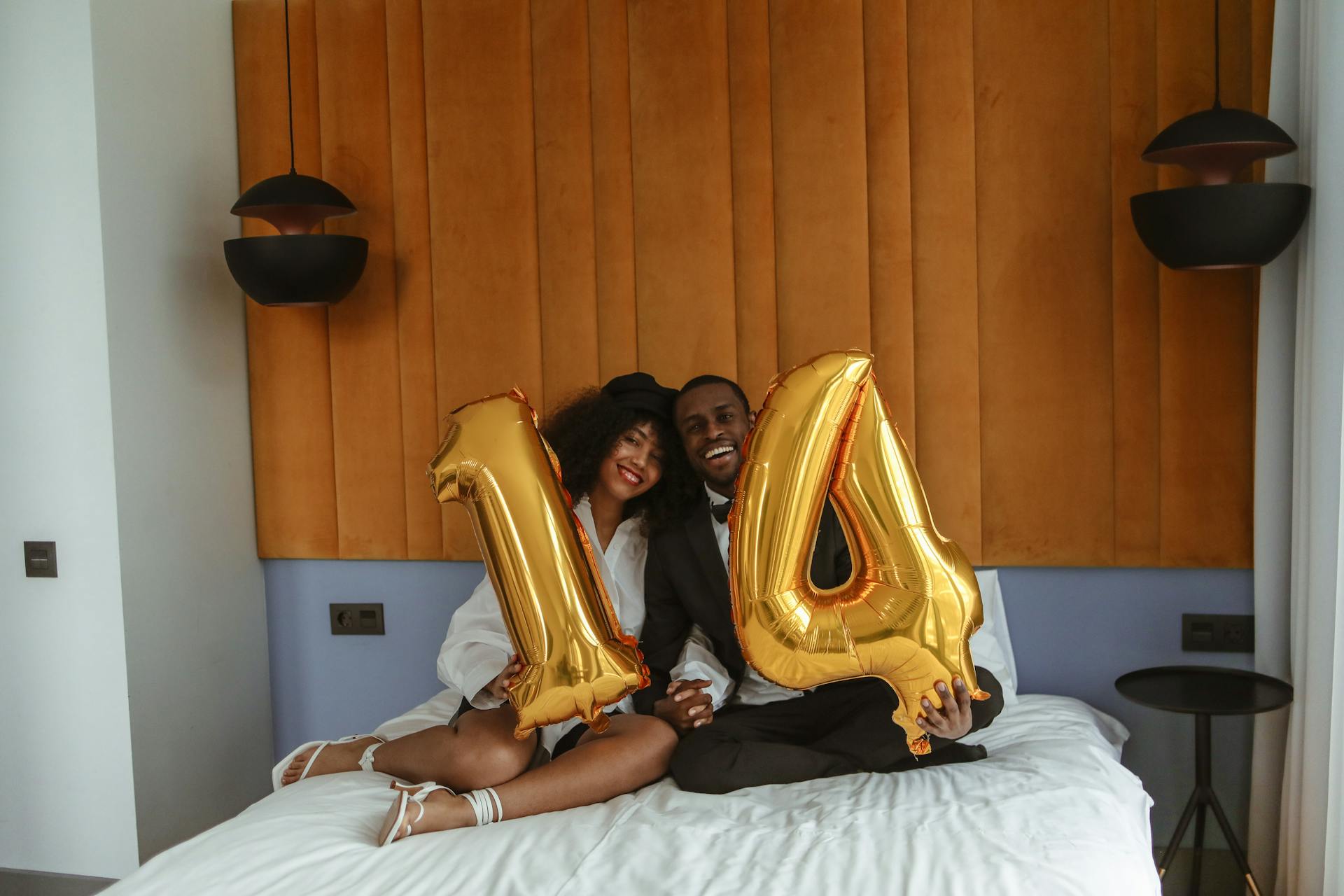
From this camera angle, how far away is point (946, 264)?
2186 millimetres

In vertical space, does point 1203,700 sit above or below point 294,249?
below

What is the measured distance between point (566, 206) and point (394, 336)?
20.5 inches

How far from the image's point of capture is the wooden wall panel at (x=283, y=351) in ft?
8.25

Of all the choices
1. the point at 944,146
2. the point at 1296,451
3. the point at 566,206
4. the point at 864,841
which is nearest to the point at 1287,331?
the point at 1296,451

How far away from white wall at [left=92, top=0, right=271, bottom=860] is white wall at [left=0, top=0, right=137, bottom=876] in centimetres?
4

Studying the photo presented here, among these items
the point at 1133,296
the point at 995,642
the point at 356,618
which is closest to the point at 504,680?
the point at 995,642

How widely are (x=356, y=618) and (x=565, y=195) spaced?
1136 millimetres

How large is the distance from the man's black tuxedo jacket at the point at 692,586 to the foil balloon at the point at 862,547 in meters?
0.71

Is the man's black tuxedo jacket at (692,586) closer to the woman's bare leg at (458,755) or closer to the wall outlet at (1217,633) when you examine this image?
the woman's bare leg at (458,755)

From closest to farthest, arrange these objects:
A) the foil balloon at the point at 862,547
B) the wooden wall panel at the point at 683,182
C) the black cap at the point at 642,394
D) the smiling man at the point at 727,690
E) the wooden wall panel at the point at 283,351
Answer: the foil balloon at the point at 862,547 → the smiling man at the point at 727,690 → the black cap at the point at 642,394 → the wooden wall panel at the point at 683,182 → the wooden wall panel at the point at 283,351

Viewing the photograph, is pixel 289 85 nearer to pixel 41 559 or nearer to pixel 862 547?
pixel 41 559

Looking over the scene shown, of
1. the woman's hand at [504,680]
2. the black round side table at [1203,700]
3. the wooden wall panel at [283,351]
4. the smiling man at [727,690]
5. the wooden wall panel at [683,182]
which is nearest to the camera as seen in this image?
the woman's hand at [504,680]

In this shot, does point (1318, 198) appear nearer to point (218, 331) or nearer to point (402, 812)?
point (402, 812)

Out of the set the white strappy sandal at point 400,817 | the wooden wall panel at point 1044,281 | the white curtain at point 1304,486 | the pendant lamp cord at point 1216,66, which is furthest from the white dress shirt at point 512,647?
the pendant lamp cord at point 1216,66
